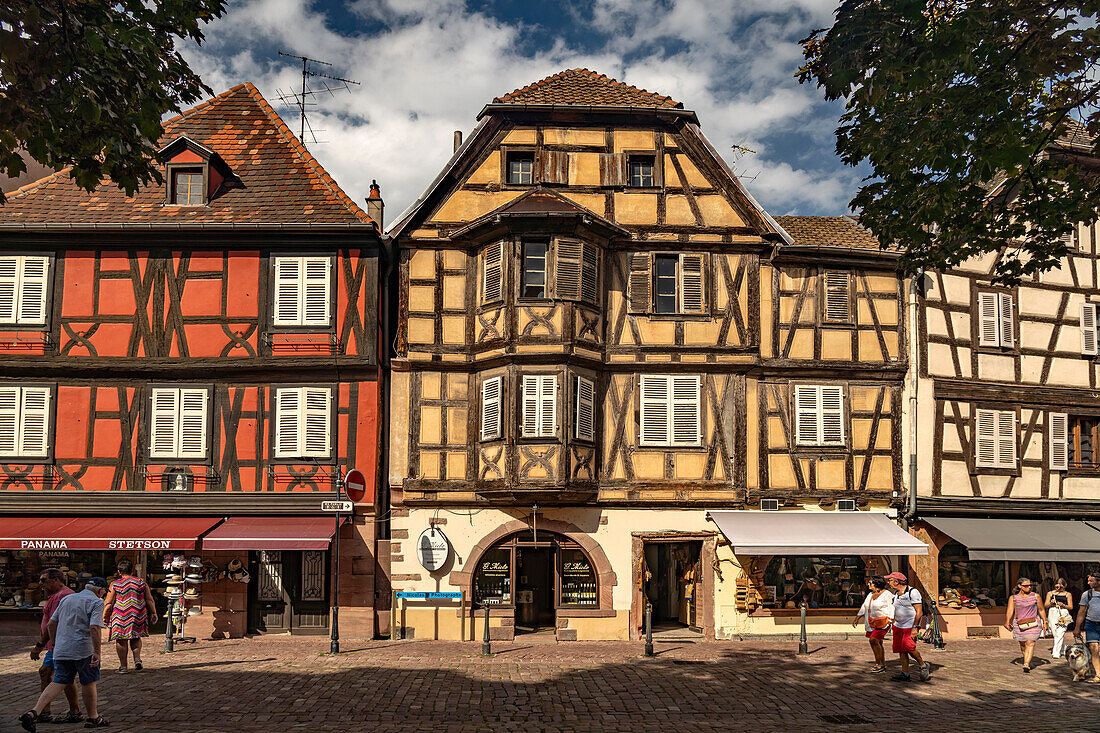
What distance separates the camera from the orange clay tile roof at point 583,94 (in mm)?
20547

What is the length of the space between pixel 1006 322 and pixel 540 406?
39.1ft

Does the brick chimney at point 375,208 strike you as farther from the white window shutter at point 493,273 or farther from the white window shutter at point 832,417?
the white window shutter at point 832,417

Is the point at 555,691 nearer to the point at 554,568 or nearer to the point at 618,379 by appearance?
the point at 554,568

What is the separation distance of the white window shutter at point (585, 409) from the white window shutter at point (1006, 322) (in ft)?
34.1

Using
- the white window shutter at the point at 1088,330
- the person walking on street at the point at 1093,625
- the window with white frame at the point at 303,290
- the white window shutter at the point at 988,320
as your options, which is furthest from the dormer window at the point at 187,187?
the white window shutter at the point at 1088,330

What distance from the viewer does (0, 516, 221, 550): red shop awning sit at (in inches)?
701

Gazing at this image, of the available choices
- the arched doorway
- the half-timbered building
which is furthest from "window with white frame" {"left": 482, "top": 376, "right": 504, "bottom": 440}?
the half-timbered building

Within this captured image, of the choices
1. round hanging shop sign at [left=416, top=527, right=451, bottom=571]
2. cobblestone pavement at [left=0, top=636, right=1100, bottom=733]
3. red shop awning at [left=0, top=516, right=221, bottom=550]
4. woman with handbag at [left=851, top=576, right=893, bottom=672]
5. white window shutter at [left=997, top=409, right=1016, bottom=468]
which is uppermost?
white window shutter at [left=997, top=409, right=1016, bottom=468]

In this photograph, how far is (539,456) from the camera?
1853cm

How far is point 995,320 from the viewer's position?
21.6 meters

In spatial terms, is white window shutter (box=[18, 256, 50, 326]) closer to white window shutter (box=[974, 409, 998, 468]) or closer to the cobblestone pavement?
the cobblestone pavement

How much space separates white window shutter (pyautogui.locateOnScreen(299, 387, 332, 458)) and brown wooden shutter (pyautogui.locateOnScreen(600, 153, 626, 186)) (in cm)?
789

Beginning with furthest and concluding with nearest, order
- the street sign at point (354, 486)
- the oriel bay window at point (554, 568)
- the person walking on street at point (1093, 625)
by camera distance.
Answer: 1. the oriel bay window at point (554, 568)
2. the street sign at point (354, 486)
3. the person walking on street at point (1093, 625)

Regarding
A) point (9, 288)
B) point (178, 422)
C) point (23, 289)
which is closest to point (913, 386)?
point (178, 422)
